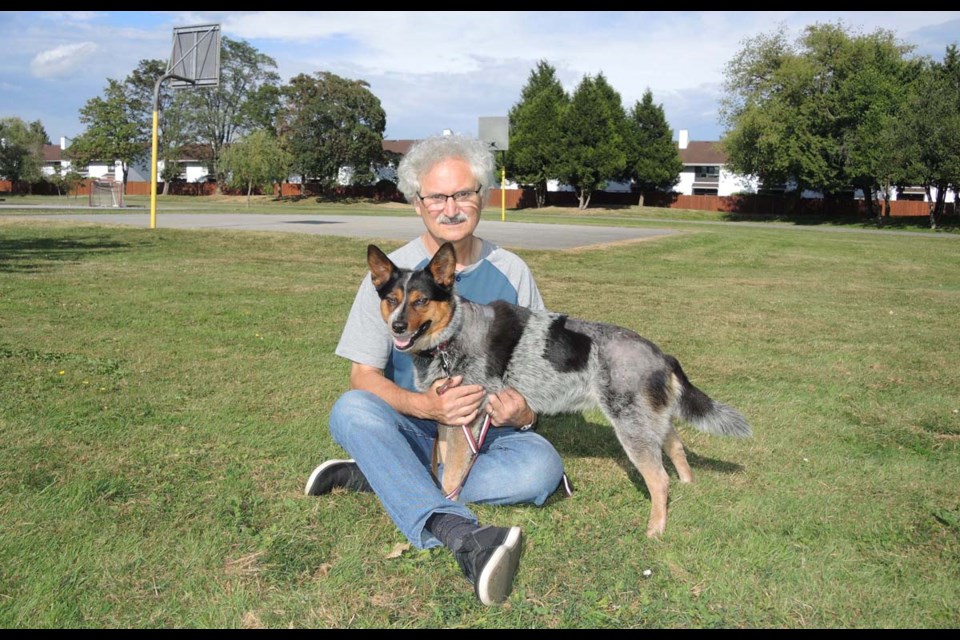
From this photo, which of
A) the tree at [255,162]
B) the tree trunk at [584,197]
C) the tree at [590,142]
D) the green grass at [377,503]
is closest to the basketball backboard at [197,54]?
the green grass at [377,503]

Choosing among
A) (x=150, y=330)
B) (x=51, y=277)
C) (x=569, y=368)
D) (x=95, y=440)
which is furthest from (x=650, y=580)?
(x=51, y=277)

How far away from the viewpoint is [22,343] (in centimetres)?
751

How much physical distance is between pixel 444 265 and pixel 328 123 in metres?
68.1

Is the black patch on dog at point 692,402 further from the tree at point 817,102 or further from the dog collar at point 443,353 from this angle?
the tree at point 817,102

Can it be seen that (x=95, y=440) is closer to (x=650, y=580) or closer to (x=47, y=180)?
(x=650, y=580)

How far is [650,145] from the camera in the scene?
66.1 metres

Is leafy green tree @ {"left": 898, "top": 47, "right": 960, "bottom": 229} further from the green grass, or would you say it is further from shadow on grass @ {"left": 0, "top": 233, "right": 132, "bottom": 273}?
shadow on grass @ {"left": 0, "top": 233, "right": 132, "bottom": 273}

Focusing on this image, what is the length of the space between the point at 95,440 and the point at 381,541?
8.21ft

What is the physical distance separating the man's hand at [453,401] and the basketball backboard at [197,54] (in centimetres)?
2218

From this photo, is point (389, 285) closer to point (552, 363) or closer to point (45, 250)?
point (552, 363)

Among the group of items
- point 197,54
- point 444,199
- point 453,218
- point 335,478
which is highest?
point 197,54

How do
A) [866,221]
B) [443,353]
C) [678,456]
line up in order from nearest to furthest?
1. [443,353]
2. [678,456]
3. [866,221]

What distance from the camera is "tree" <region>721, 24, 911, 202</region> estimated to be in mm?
49594

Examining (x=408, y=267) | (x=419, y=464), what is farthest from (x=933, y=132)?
(x=419, y=464)
